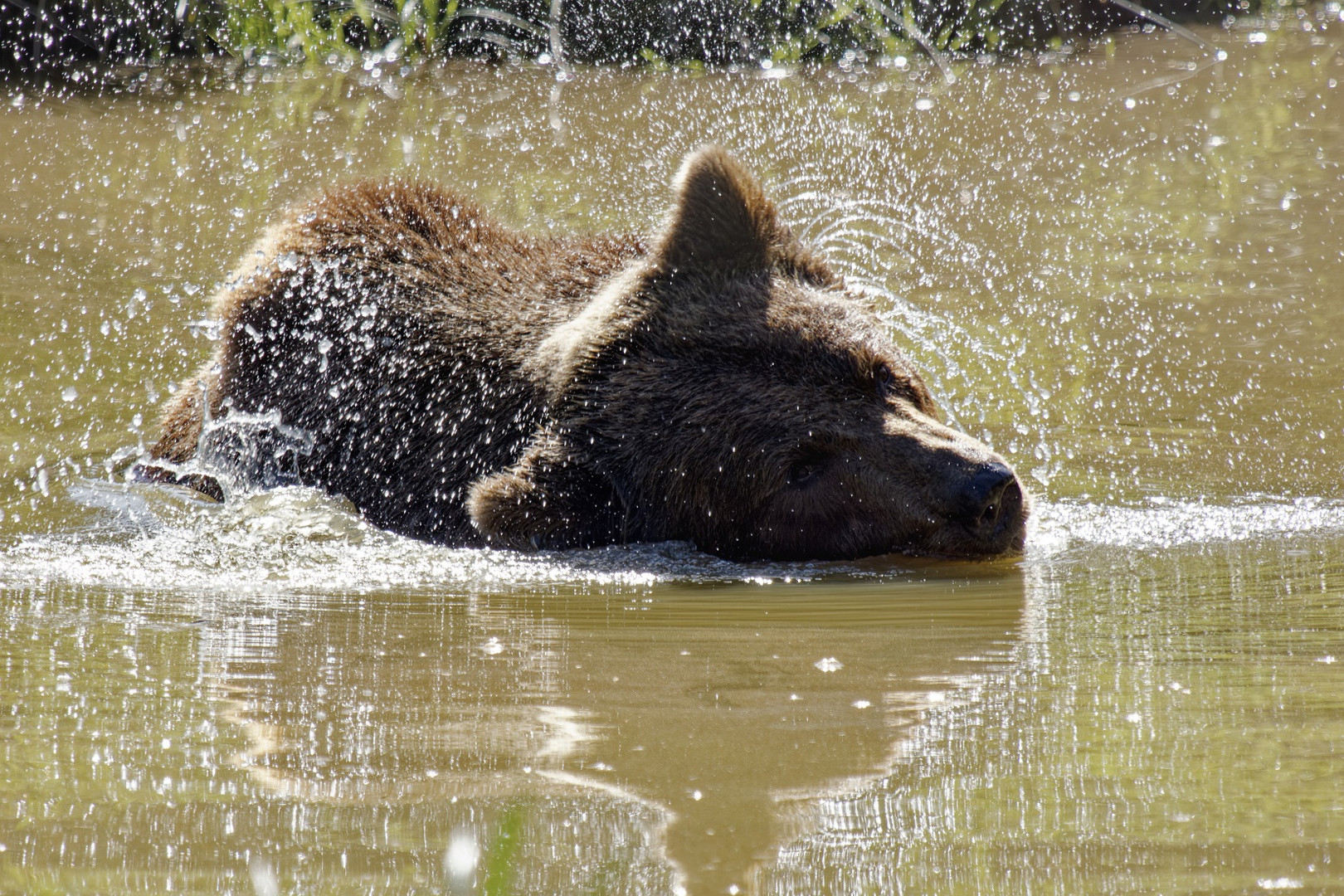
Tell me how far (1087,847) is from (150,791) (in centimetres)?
153

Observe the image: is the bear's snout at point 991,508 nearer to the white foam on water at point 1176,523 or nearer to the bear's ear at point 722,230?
the white foam on water at point 1176,523

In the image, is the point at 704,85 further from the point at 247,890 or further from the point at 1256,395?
the point at 247,890

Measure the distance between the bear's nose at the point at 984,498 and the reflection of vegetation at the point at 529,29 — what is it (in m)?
10.1

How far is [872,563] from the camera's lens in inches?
186

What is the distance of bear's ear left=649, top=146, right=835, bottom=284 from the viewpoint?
526cm

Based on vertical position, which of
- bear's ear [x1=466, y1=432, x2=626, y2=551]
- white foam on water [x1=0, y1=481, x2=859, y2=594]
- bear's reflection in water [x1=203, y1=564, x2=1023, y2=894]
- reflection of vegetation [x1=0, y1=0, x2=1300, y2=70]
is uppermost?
reflection of vegetation [x1=0, y1=0, x2=1300, y2=70]

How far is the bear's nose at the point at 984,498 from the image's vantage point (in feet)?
14.6

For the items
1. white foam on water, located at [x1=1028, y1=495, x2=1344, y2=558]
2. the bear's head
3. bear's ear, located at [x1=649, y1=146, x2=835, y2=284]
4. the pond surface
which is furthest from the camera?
bear's ear, located at [x1=649, y1=146, x2=835, y2=284]

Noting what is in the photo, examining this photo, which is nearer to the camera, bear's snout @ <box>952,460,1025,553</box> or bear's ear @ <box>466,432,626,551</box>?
bear's snout @ <box>952,460,1025,553</box>

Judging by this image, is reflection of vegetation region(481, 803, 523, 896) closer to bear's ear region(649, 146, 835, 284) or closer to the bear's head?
the bear's head

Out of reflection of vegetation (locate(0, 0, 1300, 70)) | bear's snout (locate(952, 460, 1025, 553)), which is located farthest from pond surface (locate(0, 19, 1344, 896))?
reflection of vegetation (locate(0, 0, 1300, 70))

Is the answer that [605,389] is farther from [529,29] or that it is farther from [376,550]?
[529,29]

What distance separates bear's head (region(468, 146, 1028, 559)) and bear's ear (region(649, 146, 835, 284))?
0.01 meters

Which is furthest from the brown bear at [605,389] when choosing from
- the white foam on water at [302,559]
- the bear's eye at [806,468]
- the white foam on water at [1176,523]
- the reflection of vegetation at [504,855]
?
the reflection of vegetation at [504,855]
